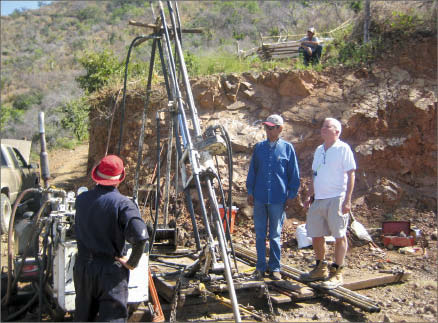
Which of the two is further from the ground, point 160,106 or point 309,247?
point 160,106

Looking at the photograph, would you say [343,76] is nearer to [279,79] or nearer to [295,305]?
[279,79]

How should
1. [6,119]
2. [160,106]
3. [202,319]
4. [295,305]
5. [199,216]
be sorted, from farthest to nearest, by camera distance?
[6,119] → [160,106] → [199,216] → [295,305] → [202,319]

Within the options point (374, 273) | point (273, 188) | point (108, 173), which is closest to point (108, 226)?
point (108, 173)

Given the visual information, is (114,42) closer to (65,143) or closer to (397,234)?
(65,143)

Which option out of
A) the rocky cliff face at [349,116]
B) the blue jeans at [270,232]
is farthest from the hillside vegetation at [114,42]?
the blue jeans at [270,232]

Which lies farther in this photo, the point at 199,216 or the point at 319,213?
the point at 199,216

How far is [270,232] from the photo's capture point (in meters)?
5.63

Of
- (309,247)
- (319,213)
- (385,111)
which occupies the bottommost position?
(309,247)

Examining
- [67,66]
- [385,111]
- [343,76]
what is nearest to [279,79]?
[343,76]

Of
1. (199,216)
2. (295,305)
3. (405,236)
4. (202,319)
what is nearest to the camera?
(202,319)

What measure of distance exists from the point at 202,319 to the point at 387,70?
7.10m

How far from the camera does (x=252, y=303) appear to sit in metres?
5.23

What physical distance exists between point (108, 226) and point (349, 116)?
6.66 m

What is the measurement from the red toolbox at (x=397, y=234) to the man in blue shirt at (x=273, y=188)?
2518 millimetres
